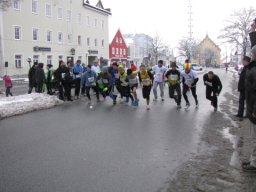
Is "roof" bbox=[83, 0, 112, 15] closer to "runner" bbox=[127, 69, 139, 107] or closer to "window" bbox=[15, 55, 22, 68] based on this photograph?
"window" bbox=[15, 55, 22, 68]

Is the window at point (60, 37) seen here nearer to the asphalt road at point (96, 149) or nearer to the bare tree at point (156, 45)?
the bare tree at point (156, 45)

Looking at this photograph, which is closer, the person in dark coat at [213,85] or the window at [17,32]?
the person in dark coat at [213,85]

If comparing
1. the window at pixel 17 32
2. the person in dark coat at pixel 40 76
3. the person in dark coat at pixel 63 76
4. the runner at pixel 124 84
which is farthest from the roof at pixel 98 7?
the runner at pixel 124 84

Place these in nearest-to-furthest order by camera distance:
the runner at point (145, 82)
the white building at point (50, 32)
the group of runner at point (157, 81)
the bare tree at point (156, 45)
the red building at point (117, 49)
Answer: the group of runner at point (157, 81) < the runner at point (145, 82) < the white building at point (50, 32) < the red building at point (117, 49) < the bare tree at point (156, 45)

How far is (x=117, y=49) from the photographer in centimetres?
7494

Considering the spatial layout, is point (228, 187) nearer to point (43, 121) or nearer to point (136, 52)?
point (43, 121)

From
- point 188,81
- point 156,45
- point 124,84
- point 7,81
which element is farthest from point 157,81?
point 156,45

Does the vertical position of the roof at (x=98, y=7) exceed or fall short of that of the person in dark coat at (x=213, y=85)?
it exceeds it

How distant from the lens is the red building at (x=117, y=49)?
7250 centimetres

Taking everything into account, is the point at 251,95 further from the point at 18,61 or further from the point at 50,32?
the point at 50,32

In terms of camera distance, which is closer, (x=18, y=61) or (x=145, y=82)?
(x=145, y=82)

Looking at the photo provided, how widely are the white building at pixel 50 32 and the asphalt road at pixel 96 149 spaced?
113 ft

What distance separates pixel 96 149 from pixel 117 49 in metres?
68.5

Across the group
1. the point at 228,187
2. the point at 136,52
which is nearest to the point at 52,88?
the point at 228,187
